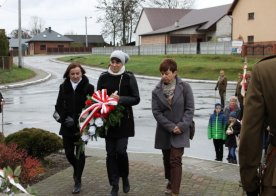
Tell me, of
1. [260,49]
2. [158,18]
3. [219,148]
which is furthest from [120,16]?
[219,148]

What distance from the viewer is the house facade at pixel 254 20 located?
48.8m

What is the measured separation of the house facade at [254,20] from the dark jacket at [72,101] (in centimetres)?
4287

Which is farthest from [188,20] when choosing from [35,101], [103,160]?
[103,160]

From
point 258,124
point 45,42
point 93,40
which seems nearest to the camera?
point 258,124

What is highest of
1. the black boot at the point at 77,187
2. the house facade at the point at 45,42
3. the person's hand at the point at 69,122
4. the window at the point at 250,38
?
the house facade at the point at 45,42

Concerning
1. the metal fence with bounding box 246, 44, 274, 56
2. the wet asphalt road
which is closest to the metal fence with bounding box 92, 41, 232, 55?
the metal fence with bounding box 246, 44, 274, 56

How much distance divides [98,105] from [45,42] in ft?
341

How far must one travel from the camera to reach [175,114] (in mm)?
6086

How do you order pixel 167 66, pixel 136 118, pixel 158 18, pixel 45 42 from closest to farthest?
pixel 167 66
pixel 136 118
pixel 158 18
pixel 45 42

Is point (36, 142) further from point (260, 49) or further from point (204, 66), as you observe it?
point (260, 49)

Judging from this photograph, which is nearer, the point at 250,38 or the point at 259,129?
the point at 259,129

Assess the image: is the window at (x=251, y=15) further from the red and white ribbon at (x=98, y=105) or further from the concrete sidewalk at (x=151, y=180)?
the red and white ribbon at (x=98, y=105)

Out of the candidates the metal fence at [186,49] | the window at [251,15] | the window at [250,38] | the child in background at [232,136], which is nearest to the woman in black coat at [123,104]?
the child in background at [232,136]

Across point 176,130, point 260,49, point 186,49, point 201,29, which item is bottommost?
point 176,130
